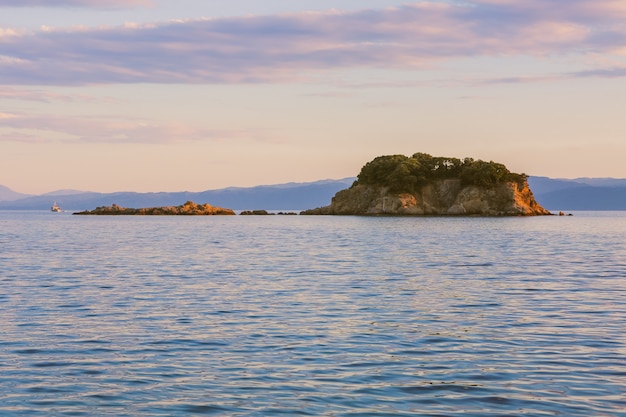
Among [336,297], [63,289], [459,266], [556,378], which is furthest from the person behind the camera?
[459,266]

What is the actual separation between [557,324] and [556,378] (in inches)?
335

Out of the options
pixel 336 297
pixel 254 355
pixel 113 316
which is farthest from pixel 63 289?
pixel 254 355

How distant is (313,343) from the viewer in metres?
23.7

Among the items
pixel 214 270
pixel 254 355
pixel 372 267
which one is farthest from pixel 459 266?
pixel 254 355

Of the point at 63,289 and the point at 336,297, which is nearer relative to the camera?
the point at 336,297

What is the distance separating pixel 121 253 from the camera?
67500 millimetres

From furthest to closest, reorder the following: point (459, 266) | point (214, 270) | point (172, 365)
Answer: point (459, 266) → point (214, 270) → point (172, 365)

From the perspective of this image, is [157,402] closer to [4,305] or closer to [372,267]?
[4,305]

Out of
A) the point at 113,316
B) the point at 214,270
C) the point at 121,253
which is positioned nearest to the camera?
the point at 113,316

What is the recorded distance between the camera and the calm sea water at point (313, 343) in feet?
57.0

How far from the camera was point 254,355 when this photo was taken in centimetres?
2198

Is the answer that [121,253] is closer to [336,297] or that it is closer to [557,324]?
[336,297]

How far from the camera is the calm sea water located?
17.4 m

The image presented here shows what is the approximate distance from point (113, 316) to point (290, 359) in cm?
1054
